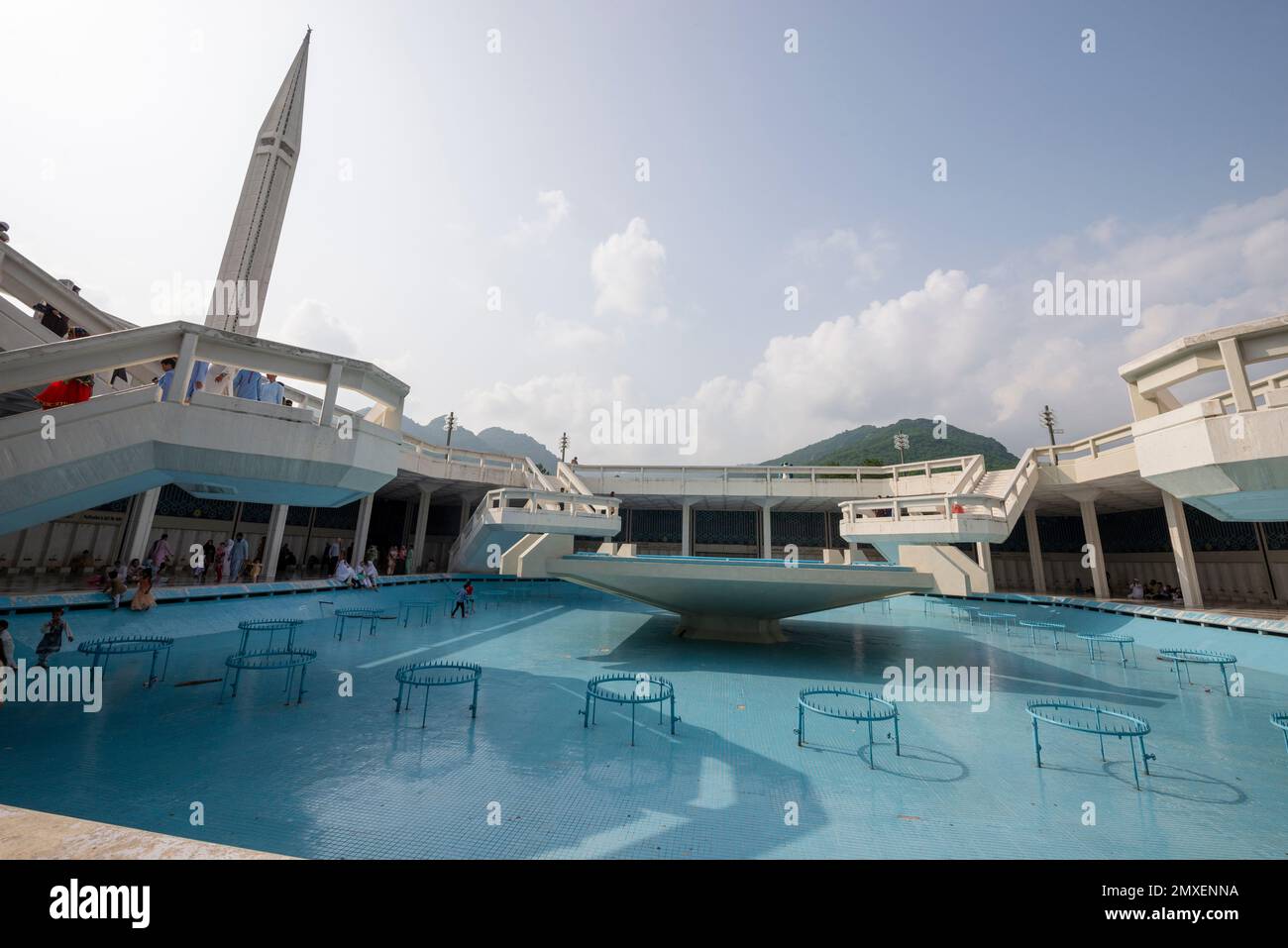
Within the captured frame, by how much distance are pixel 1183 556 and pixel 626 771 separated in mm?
23947

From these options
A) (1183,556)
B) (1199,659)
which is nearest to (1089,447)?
(1183,556)

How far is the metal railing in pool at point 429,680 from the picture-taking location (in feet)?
25.4

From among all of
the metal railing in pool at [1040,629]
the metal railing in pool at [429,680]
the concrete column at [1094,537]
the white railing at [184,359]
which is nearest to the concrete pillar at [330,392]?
the white railing at [184,359]

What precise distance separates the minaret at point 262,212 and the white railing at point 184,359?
1591 centimetres

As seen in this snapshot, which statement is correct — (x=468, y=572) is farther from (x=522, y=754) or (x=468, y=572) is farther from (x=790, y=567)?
(x=522, y=754)

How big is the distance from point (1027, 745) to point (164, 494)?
30.4 m

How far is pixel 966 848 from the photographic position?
469 centimetres

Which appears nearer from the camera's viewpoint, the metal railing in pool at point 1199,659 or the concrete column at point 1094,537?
the metal railing in pool at point 1199,659

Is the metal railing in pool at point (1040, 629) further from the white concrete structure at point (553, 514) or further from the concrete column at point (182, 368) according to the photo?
the concrete column at point (182, 368)

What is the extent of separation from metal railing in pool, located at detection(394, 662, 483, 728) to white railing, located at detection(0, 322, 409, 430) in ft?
13.3

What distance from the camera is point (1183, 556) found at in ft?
61.9

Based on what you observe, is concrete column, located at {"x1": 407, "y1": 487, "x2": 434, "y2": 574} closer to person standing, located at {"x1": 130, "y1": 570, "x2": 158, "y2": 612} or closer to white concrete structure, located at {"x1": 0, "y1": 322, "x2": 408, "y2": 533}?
person standing, located at {"x1": 130, "y1": 570, "x2": 158, "y2": 612}

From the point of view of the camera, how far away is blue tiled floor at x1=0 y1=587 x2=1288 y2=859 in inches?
188
